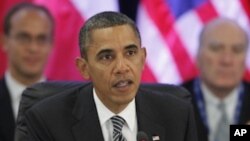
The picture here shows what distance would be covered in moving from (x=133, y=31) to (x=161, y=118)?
356mm

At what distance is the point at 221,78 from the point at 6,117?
4.52ft

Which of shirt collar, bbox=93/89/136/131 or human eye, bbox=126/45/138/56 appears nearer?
human eye, bbox=126/45/138/56

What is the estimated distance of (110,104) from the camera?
2.36m

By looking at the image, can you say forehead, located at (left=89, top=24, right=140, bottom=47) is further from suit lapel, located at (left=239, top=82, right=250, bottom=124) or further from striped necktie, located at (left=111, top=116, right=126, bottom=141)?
suit lapel, located at (left=239, top=82, right=250, bottom=124)

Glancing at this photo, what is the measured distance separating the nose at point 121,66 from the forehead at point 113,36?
0.21 feet

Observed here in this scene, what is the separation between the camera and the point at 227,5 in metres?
4.46

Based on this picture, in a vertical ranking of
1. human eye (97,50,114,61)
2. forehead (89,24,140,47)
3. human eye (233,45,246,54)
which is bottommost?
human eye (97,50,114,61)

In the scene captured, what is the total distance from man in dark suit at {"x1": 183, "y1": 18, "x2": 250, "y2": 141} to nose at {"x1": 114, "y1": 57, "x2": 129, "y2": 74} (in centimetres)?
187

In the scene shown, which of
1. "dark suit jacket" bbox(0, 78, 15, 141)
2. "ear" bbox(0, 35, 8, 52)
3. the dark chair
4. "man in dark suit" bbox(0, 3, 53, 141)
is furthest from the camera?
"ear" bbox(0, 35, 8, 52)

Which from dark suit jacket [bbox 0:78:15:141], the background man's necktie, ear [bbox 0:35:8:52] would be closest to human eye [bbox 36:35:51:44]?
ear [bbox 0:35:8:52]

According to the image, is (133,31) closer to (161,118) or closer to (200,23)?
(161,118)

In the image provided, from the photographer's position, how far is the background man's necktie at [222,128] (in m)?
3.96

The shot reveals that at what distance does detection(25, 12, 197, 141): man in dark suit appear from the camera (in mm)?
2219

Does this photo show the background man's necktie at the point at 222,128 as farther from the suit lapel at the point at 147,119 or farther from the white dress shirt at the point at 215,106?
the suit lapel at the point at 147,119
